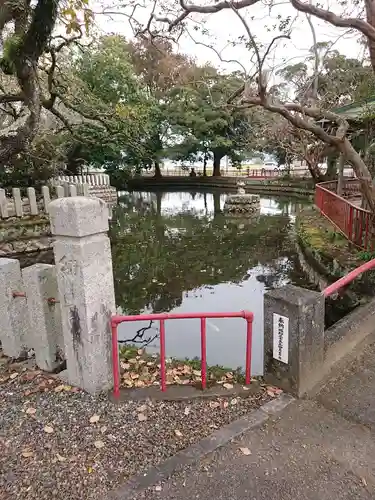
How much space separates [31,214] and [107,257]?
10196mm

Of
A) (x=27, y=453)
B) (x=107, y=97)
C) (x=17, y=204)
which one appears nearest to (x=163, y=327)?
(x=27, y=453)

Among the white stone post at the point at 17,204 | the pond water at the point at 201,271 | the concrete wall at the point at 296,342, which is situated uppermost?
the white stone post at the point at 17,204

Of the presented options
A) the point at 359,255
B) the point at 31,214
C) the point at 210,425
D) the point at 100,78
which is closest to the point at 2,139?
the point at 31,214

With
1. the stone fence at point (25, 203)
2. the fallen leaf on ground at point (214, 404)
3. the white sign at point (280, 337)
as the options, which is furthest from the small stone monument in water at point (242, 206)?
the fallen leaf on ground at point (214, 404)

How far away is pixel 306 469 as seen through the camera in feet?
8.04

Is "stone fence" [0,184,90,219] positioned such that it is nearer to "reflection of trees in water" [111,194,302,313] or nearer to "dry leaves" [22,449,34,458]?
"reflection of trees in water" [111,194,302,313]

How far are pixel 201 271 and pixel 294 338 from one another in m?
6.97

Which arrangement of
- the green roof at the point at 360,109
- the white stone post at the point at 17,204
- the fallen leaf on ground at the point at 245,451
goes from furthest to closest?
the white stone post at the point at 17,204, the green roof at the point at 360,109, the fallen leaf on ground at the point at 245,451

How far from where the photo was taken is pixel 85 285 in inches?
119

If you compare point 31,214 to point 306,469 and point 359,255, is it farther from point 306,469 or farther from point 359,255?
point 306,469

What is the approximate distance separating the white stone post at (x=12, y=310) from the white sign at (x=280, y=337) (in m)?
2.55

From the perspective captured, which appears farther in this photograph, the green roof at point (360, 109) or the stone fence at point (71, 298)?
the green roof at point (360, 109)

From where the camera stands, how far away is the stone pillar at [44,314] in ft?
11.4

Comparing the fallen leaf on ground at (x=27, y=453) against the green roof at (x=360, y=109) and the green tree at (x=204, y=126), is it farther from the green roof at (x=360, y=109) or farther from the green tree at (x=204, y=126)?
the green tree at (x=204, y=126)
